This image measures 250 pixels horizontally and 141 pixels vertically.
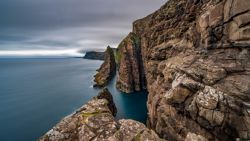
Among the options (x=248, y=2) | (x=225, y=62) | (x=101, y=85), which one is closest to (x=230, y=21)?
(x=248, y=2)

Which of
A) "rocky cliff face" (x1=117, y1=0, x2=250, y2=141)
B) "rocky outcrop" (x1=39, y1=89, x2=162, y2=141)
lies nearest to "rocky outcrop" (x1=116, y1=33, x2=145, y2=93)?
"rocky cliff face" (x1=117, y1=0, x2=250, y2=141)

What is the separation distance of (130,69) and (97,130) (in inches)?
4058

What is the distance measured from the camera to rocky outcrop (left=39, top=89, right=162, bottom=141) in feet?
55.8

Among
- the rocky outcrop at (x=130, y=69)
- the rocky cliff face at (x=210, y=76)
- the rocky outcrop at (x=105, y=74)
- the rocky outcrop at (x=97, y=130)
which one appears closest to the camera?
the rocky outcrop at (x=97, y=130)

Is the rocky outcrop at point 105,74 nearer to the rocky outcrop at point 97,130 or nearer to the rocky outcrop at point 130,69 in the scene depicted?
the rocky outcrop at point 130,69

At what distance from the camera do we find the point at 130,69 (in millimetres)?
120438

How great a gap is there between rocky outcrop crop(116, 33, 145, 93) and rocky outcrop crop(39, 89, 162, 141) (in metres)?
92.7

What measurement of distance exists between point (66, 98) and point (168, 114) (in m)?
72.2

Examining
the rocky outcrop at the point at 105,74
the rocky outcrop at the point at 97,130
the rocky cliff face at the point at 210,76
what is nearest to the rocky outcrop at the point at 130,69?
the rocky outcrop at the point at 105,74

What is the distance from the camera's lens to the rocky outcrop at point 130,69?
115000 millimetres

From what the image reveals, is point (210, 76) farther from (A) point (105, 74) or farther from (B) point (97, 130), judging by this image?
(A) point (105, 74)

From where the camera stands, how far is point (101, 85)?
130 metres

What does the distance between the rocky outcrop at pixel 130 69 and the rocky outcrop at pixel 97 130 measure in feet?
304

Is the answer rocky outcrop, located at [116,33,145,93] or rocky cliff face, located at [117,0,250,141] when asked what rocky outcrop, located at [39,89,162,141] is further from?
rocky outcrop, located at [116,33,145,93]
